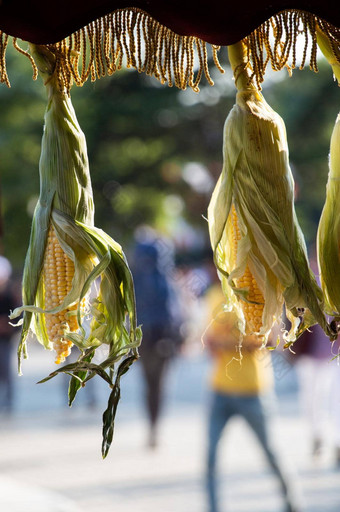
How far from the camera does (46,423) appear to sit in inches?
276

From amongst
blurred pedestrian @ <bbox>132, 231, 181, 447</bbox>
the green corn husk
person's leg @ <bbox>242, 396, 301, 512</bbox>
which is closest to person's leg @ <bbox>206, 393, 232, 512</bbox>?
person's leg @ <bbox>242, 396, 301, 512</bbox>

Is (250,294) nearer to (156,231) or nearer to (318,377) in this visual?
(318,377)

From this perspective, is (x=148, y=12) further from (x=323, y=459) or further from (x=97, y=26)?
(x=323, y=459)

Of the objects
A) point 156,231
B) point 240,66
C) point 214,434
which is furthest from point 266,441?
point 156,231

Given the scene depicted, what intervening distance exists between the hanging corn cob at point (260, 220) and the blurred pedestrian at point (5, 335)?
183 inches

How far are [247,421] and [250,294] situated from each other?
7.83ft

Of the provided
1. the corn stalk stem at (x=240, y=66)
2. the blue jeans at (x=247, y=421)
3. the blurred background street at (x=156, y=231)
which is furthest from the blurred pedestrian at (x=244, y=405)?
the corn stalk stem at (x=240, y=66)

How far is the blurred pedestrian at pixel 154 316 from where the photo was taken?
5398mm

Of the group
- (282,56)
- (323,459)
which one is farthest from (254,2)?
(323,459)

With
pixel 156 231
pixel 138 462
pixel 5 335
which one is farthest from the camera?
pixel 5 335

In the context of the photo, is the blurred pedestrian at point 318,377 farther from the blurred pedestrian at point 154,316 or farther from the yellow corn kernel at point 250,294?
the yellow corn kernel at point 250,294

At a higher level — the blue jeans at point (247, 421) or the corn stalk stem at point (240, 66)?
the corn stalk stem at point (240, 66)

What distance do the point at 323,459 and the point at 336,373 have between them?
966mm

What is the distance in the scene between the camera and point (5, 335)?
23.4ft
